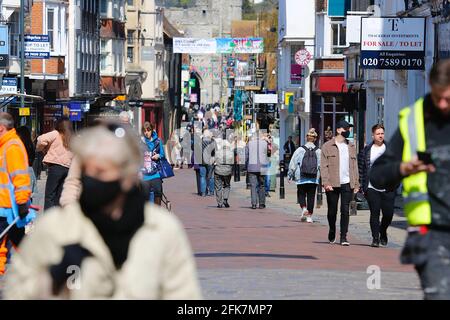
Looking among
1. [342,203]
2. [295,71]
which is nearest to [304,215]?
[342,203]

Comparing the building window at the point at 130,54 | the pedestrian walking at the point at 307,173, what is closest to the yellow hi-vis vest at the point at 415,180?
the pedestrian walking at the point at 307,173

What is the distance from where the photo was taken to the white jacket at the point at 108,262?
16.3 ft

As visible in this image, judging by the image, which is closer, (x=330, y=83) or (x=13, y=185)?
(x=13, y=185)

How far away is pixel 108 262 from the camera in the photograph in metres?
5.00

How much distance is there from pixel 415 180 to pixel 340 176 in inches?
478

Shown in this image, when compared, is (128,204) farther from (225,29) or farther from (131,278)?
(225,29)

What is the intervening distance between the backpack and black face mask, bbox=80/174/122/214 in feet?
63.9

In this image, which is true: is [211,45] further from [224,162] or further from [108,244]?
[108,244]

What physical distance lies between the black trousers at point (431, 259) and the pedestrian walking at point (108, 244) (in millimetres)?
2020

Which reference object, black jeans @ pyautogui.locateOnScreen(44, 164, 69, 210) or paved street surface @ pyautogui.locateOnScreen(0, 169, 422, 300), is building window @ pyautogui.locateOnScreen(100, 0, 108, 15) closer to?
paved street surface @ pyautogui.locateOnScreen(0, 169, 422, 300)

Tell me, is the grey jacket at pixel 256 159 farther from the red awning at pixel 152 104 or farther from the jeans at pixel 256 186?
the red awning at pixel 152 104

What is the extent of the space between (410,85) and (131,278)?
29.9 metres

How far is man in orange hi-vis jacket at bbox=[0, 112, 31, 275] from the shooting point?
11.9 m

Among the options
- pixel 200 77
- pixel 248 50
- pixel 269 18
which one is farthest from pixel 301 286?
pixel 200 77
